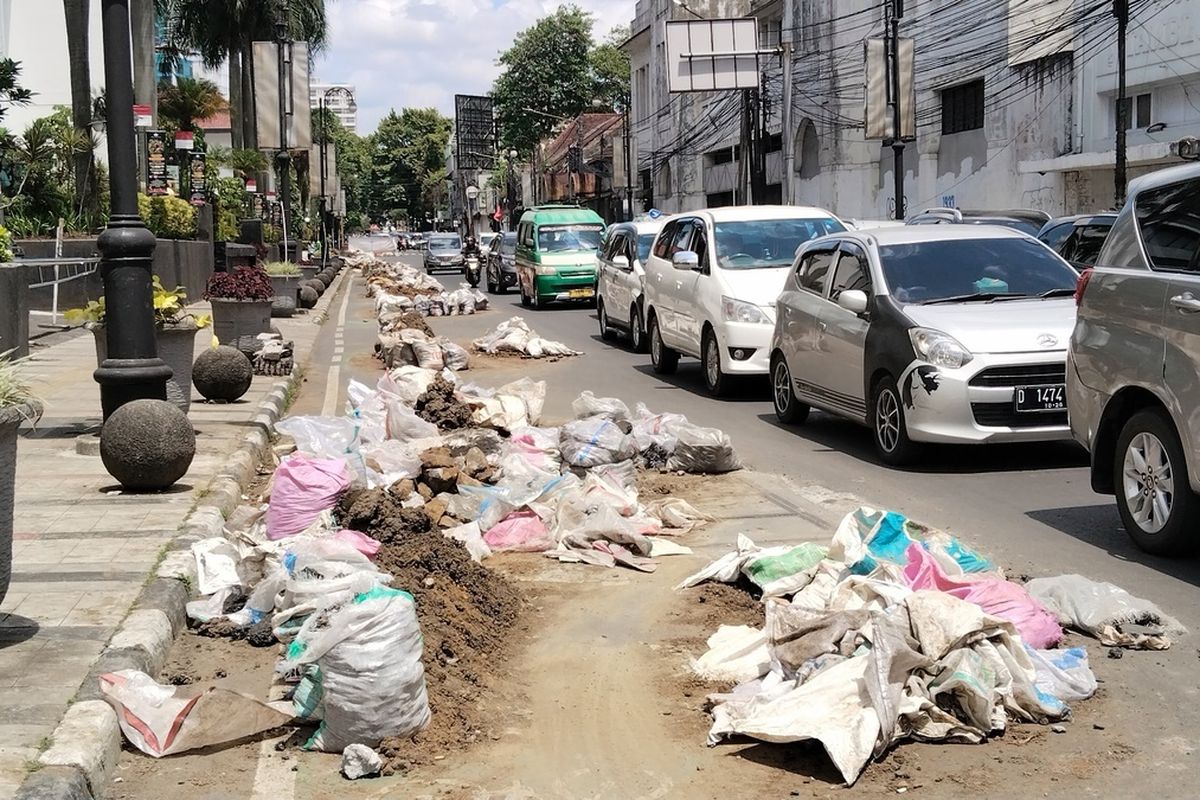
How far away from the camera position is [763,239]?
15.0 m

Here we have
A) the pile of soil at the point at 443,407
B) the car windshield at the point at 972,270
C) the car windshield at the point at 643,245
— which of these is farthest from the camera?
the car windshield at the point at 643,245

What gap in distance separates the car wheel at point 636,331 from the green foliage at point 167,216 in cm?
1222

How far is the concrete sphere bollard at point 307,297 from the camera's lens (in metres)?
30.4

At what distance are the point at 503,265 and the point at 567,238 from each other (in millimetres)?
8108

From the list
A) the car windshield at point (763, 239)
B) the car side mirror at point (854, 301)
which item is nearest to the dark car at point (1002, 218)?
the car windshield at point (763, 239)

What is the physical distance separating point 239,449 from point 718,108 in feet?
158

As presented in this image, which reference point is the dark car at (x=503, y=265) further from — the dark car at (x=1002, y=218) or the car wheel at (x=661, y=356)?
the car wheel at (x=661, y=356)

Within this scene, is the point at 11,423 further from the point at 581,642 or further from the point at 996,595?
the point at 996,595

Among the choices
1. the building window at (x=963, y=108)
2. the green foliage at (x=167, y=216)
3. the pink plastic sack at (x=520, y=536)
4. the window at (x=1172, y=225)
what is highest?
the building window at (x=963, y=108)

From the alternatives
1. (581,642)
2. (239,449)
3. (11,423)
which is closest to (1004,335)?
(581,642)

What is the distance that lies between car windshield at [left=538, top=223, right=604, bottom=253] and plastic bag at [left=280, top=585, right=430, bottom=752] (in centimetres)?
2602

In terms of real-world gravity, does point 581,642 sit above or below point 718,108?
below

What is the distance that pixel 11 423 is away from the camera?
4953 mm

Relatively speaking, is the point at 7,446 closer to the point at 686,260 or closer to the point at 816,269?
the point at 816,269
